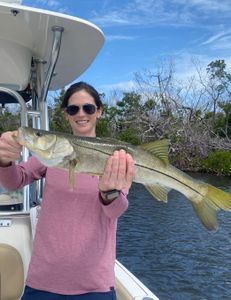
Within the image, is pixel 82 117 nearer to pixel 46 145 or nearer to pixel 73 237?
pixel 46 145

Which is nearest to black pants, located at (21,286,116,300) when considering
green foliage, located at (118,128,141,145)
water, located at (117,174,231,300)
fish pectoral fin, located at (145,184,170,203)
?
fish pectoral fin, located at (145,184,170,203)

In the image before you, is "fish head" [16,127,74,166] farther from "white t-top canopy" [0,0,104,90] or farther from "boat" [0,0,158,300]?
"white t-top canopy" [0,0,104,90]

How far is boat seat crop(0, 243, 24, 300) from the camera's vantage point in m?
3.47

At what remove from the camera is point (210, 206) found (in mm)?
2387

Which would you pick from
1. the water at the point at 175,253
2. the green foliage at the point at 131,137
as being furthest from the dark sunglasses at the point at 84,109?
the green foliage at the point at 131,137

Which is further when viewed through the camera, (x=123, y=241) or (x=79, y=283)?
(x=123, y=241)

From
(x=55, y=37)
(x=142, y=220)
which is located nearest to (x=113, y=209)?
(x=55, y=37)

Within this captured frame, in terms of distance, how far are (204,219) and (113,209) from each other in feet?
1.60

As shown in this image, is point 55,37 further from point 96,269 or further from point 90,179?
point 96,269

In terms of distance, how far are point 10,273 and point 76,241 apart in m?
1.44

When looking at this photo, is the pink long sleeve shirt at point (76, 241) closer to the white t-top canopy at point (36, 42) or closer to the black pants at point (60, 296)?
the black pants at point (60, 296)

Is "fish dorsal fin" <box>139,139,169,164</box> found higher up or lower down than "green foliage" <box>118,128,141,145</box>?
higher up

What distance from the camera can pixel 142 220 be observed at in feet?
46.8

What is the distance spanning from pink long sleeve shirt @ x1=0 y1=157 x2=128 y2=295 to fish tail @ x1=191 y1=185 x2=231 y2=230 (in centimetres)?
41
